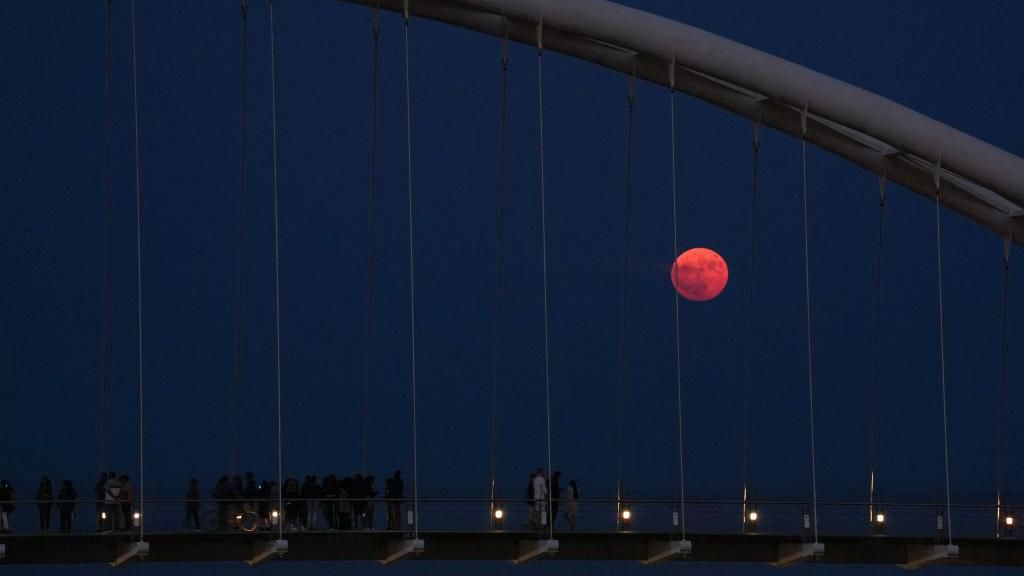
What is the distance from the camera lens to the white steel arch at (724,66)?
104 ft

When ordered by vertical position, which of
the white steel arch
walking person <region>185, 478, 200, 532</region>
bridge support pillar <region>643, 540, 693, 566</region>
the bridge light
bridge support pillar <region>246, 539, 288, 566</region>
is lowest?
bridge support pillar <region>643, 540, 693, 566</region>

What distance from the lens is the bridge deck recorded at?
29172 mm

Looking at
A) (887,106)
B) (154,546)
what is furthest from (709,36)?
(154,546)

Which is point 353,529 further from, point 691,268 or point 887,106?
point 691,268

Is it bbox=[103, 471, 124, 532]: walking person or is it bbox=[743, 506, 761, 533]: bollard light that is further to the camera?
bbox=[743, 506, 761, 533]: bollard light

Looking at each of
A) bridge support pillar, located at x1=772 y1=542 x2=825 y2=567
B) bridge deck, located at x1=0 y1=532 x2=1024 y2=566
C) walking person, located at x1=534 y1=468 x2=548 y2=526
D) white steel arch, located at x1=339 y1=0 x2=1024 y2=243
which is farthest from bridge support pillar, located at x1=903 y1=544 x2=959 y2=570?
walking person, located at x1=534 y1=468 x2=548 y2=526

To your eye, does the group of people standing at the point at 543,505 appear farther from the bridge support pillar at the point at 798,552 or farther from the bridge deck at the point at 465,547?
the bridge support pillar at the point at 798,552

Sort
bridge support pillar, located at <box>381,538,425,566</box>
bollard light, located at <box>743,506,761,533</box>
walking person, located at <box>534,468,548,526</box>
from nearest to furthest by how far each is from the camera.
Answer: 1. bridge support pillar, located at <box>381,538,425,566</box>
2. walking person, located at <box>534,468,548,526</box>
3. bollard light, located at <box>743,506,761,533</box>

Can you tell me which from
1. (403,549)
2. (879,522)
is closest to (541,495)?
(403,549)

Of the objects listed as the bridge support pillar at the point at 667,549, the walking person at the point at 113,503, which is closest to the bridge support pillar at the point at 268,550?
the walking person at the point at 113,503

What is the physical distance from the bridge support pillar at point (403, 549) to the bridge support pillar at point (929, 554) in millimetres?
9983

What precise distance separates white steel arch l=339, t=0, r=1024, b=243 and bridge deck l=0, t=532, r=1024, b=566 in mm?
6621

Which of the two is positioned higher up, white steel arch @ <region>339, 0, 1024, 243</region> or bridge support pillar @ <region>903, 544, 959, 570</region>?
white steel arch @ <region>339, 0, 1024, 243</region>

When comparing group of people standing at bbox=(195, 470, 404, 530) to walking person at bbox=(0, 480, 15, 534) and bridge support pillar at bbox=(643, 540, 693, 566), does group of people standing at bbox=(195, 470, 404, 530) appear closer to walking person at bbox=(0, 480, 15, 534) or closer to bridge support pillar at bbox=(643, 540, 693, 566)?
walking person at bbox=(0, 480, 15, 534)
